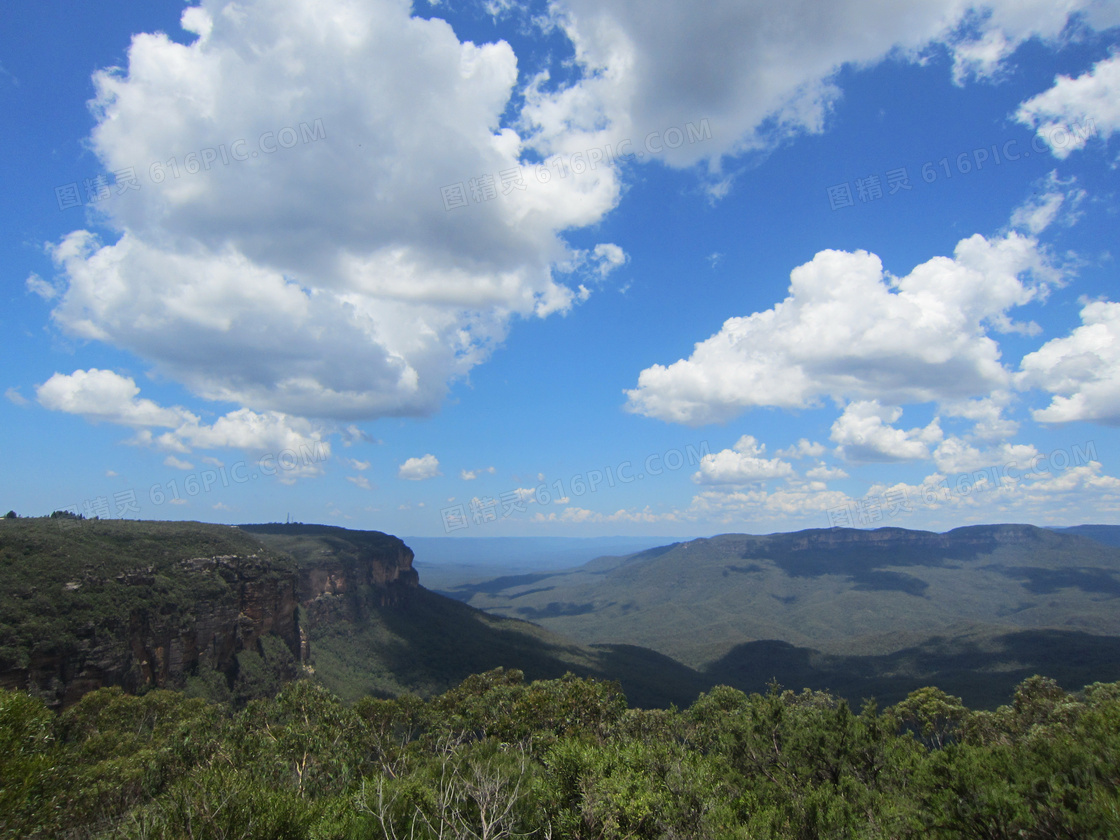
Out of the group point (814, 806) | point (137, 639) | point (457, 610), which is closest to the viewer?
point (814, 806)

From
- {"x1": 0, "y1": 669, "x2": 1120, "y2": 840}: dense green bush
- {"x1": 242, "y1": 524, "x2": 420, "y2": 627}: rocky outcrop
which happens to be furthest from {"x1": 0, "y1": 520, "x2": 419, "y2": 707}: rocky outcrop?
{"x1": 0, "y1": 669, "x2": 1120, "y2": 840}: dense green bush

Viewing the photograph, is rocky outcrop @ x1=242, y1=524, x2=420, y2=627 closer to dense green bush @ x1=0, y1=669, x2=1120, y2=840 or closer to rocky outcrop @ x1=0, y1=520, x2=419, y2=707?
rocky outcrop @ x1=0, y1=520, x2=419, y2=707

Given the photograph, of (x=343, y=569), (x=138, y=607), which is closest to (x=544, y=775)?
(x=138, y=607)

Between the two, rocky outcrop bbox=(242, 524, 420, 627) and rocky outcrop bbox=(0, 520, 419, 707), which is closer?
rocky outcrop bbox=(0, 520, 419, 707)

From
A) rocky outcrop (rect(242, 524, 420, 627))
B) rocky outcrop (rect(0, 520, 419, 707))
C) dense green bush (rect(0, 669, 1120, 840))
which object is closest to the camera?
dense green bush (rect(0, 669, 1120, 840))

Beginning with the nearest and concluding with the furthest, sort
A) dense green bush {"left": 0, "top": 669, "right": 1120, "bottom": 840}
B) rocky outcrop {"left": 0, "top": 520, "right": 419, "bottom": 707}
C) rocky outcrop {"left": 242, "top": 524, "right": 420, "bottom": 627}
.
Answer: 1. dense green bush {"left": 0, "top": 669, "right": 1120, "bottom": 840}
2. rocky outcrop {"left": 0, "top": 520, "right": 419, "bottom": 707}
3. rocky outcrop {"left": 242, "top": 524, "right": 420, "bottom": 627}

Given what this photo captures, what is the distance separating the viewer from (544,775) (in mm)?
26531

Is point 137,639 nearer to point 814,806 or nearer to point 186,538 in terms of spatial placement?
point 186,538

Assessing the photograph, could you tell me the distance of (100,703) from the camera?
45469 millimetres

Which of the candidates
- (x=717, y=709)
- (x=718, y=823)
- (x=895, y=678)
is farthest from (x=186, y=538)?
(x=895, y=678)

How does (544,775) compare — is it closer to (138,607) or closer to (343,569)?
(138,607)

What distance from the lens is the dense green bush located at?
52.3 ft

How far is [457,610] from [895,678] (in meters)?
128

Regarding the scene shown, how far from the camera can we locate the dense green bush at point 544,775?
627 inches
